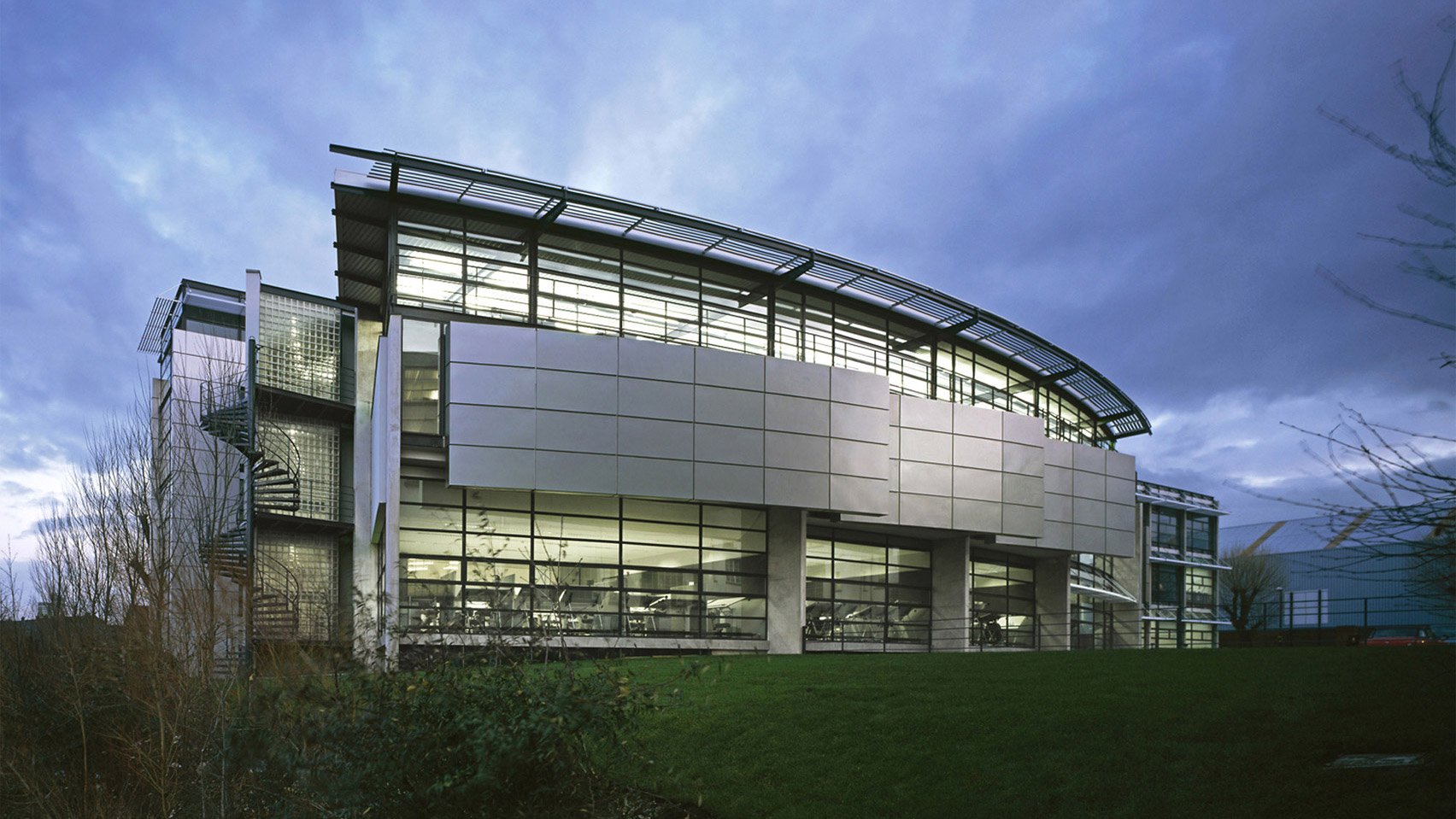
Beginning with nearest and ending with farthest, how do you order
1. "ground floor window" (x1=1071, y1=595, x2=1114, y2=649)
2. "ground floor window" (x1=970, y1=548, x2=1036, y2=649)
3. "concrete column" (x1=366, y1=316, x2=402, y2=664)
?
"concrete column" (x1=366, y1=316, x2=402, y2=664), "ground floor window" (x1=970, y1=548, x2=1036, y2=649), "ground floor window" (x1=1071, y1=595, x2=1114, y2=649)

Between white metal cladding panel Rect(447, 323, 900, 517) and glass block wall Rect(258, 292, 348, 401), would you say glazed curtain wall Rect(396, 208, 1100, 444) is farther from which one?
glass block wall Rect(258, 292, 348, 401)

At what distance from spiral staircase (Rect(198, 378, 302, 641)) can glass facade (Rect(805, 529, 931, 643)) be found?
54.6 ft

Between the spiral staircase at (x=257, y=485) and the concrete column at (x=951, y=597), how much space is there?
22114 millimetres

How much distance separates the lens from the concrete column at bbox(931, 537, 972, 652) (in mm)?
37791

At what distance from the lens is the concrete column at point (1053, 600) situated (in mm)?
42688

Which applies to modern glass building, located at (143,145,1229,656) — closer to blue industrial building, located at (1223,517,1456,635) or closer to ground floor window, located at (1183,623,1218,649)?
blue industrial building, located at (1223,517,1456,635)

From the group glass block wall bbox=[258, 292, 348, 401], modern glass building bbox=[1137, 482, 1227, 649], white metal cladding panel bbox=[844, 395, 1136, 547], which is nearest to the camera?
glass block wall bbox=[258, 292, 348, 401]

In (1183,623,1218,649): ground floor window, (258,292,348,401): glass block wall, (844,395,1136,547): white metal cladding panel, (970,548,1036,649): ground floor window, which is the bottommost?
(1183,623,1218,649): ground floor window

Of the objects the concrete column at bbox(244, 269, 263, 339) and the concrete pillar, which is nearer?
the concrete pillar

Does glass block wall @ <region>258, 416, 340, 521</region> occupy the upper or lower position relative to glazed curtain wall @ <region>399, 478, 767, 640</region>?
upper

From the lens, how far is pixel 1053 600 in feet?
143

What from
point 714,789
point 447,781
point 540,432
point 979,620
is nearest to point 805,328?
point 540,432

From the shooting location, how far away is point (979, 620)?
40.9 metres

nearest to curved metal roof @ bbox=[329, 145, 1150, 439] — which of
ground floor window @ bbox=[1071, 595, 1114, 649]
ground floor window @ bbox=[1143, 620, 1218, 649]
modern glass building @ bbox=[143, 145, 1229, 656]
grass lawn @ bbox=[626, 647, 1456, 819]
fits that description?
modern glass building @ bbox=[143, 145, 1229, 656]
